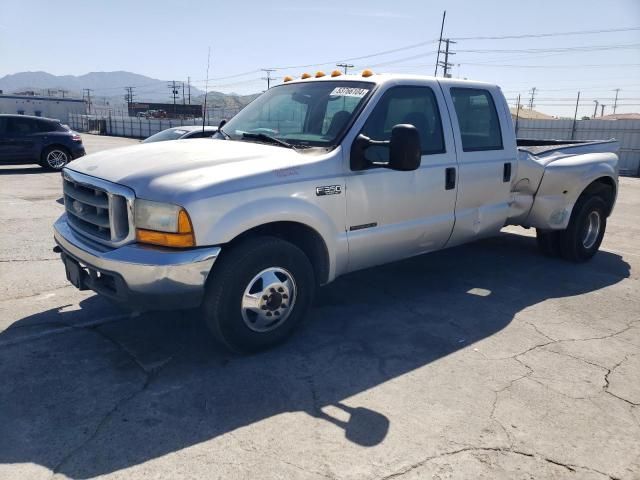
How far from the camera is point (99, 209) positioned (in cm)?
340

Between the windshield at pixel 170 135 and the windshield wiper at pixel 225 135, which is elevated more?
the windshield wiper at pixel 225 135

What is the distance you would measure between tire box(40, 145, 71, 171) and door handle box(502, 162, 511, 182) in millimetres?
13305

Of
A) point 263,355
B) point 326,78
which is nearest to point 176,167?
point 263,355

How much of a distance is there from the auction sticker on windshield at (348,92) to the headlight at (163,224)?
1793 mm

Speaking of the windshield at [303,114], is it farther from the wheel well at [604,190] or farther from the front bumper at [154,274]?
the wheel well at [604,190]

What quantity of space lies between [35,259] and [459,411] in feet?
16.2

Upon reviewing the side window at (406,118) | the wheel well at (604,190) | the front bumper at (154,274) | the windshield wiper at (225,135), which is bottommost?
the front bumper at (154,274)

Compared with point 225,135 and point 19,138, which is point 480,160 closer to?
point 225,135

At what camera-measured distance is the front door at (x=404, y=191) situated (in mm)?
3965

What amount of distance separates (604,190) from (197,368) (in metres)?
5.33

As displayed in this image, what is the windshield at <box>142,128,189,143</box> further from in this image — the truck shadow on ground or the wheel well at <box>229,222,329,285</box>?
the wheel well at <box>229,222,329,285</box>

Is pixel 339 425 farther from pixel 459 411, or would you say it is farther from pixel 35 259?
pixel 35 259

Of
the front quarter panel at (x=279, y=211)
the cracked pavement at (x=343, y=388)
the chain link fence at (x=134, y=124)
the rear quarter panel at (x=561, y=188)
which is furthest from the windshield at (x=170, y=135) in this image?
the chain link fence at (x=134, y=124)

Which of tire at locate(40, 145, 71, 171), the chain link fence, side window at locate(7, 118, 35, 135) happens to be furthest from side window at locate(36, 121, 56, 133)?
the chain link fence
